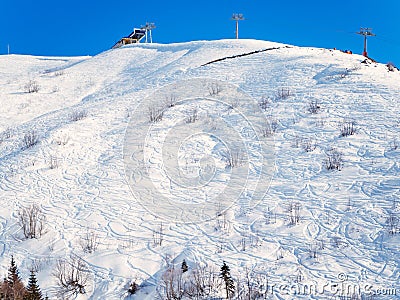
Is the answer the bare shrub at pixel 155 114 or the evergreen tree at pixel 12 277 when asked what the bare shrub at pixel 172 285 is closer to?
the evergreen tree at pixel 12 277

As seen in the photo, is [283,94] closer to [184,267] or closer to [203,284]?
[184,267]

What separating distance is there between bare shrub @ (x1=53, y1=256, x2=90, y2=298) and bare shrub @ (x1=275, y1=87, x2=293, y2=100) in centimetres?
942

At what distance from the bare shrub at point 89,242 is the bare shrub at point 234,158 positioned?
11.8ft

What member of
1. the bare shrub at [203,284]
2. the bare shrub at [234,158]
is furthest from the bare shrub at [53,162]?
the bare shrub at [203,284]

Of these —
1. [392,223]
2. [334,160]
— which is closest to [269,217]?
[392,223]

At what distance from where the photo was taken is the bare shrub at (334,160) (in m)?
7.95

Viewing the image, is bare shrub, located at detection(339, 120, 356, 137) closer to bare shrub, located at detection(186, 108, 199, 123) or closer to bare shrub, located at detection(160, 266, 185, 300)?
bare shrub, located at detection(186, 108, 199, 123)

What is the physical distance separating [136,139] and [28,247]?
5.17 m

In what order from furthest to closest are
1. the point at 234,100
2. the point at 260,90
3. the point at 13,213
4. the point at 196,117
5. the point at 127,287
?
the point at 260,90 → the point at 234,100 → the point at 196,117 → the point at 13,213 → the point at 127,287

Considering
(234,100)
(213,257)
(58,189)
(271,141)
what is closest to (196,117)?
(234,100)

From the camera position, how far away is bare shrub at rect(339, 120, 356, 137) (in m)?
9.43

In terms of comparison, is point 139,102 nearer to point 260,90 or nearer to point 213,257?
point 260,90

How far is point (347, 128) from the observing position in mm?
9633

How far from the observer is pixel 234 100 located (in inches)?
533
